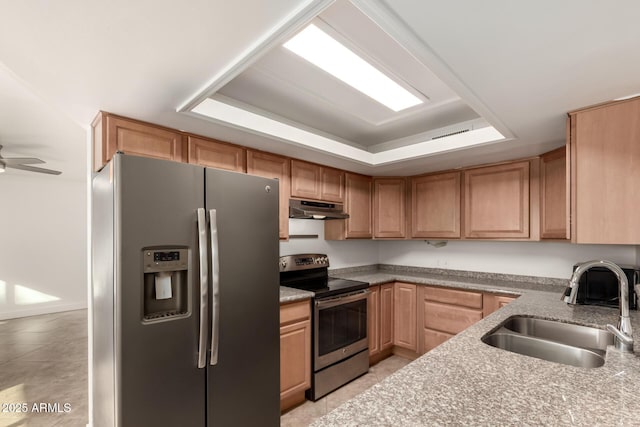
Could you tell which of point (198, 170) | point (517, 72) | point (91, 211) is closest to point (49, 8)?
point (198, 170)

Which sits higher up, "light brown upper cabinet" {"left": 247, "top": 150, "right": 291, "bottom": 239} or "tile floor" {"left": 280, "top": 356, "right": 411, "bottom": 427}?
"light brown upper cabinet" {"left": 247, "top": 150, "right": 291, "bottom": 239}

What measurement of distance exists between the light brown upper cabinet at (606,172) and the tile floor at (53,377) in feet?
7.02

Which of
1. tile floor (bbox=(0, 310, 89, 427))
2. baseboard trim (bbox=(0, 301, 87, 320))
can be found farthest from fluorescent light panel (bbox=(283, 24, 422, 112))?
baseboard trim (bbox=(0, 301, 87, 320))

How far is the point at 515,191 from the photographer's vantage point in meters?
2.88

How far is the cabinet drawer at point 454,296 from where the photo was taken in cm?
280

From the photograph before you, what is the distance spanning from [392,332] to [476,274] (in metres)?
1.16

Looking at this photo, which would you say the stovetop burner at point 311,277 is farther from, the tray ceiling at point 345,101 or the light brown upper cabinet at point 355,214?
the tray ceiling at point 345,101

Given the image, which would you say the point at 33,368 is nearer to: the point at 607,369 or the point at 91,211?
the point at 91,211

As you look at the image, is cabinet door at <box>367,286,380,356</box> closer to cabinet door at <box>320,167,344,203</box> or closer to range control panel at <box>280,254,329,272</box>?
range control panel at <box>280,254,329,272</box>

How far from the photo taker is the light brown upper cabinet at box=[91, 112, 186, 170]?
1784 millimetres

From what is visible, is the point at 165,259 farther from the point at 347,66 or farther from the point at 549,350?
the point at 549,350

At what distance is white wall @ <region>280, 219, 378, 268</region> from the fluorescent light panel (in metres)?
1.55

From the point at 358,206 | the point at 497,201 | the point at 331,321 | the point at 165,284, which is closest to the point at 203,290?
the point at 165,284

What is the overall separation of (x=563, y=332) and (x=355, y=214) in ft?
6.96
